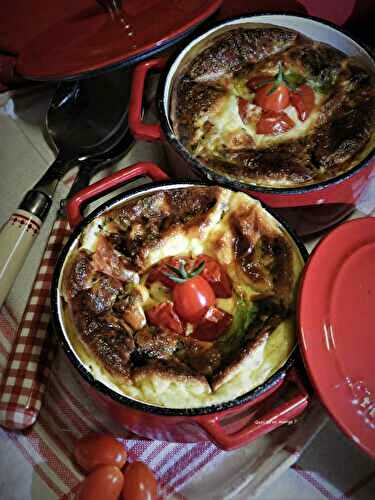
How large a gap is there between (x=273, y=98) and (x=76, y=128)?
960mm

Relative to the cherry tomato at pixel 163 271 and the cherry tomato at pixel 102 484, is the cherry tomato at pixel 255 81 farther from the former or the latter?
the cherry tomato at pixel 102 484

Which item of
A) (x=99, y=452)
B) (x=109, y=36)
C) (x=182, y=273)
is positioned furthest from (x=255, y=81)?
(x=99, y=452)

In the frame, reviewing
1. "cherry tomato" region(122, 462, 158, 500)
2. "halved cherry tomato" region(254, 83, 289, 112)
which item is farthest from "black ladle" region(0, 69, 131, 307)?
"cherry tomato" region(122, 462, 158, 500)

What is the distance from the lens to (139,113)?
7.48 feet

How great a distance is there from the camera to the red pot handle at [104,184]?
2.03 meters

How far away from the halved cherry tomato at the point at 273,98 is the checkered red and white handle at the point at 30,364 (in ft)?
3.52

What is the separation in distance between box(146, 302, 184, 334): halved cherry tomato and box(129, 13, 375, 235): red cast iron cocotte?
0.49 m

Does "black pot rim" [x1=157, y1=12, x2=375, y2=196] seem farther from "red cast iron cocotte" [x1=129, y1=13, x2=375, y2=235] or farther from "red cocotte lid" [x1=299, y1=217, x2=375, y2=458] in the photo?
"red cocotte lid" [x1=299, y1=217, x2=375, y2=458]

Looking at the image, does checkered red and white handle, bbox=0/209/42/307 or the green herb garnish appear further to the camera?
checkered red and white handle, bbox=0/209/42/307

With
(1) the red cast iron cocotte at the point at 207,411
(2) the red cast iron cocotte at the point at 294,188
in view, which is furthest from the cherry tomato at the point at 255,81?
(1) the red cast iron cocotte at the point at 207,411

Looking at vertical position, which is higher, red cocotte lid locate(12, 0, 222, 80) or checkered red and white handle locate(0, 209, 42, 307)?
red cocotte lid locate(12, 0, 222, 80)

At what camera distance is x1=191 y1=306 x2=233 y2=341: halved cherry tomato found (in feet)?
5.93

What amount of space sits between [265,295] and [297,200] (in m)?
0.39

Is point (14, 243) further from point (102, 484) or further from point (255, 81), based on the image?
point (255, 81)
